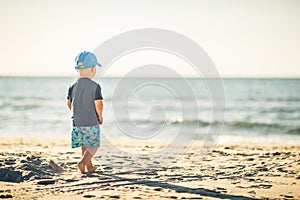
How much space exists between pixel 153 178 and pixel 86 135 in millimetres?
1068

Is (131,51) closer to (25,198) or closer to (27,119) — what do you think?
(25,198)

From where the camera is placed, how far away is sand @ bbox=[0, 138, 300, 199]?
3.88 m

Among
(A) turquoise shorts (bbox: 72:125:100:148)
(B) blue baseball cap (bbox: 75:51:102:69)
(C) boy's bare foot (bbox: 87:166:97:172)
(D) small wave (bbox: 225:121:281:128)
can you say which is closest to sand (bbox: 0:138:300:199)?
(C) boy's bare foot (bbox: 87:166:97:172)

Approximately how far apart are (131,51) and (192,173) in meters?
5.29

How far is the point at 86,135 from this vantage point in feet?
15.9

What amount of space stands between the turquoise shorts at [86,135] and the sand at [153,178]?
41 cm

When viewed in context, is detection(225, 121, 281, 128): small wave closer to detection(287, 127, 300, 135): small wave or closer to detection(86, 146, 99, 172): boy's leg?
detection(287, 127, 300, 135): small wave

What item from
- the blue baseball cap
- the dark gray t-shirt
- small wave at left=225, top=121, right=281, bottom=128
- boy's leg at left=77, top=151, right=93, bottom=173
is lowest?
boy's leg at left=77, top=151, right=93, bottom=173

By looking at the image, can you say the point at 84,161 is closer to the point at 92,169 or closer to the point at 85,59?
the point at 92,169

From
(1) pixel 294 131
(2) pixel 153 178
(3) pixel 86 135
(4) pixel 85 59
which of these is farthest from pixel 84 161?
(1) pixel 294 131

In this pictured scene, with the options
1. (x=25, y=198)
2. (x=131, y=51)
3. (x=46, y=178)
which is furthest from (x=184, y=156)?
(x=131, y=51)

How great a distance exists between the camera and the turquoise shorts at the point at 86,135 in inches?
190

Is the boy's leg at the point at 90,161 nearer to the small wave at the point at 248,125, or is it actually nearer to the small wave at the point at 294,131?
the small wave at the point at 294,131

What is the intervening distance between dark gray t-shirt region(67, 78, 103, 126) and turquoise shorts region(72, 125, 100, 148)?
0.06m
